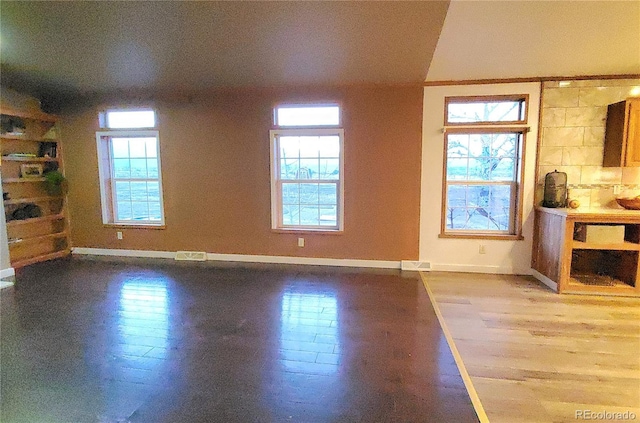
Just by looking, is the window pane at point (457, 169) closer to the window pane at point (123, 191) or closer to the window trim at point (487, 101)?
the window trim at point (487, 101)

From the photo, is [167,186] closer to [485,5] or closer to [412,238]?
[412,238]

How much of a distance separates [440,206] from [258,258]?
8.72 ft

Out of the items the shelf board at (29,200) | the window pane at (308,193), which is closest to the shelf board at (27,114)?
the shelf board at (29,200)

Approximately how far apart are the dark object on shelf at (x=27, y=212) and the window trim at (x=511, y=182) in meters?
5.79

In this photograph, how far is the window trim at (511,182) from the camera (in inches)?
168

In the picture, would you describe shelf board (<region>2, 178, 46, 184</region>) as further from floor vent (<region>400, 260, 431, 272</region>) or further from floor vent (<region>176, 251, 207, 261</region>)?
floor vent (<region>400, 260, 431, 272</region>)

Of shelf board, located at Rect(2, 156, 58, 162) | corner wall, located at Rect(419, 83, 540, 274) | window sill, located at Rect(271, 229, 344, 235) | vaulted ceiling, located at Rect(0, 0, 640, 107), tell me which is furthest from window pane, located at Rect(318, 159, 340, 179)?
shelf board, located at Rect(2, 156, 58, 162)

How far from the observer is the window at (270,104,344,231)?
475 centimetres

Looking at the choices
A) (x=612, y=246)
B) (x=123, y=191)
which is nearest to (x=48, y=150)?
(x=123, y=191)

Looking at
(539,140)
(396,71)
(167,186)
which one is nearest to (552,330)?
(539,140)

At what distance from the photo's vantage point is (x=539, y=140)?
4.21 meters

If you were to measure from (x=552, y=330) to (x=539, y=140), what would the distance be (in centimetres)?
236

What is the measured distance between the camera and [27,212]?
5.02m

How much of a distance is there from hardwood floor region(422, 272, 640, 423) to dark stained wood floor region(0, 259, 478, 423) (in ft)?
0.74
